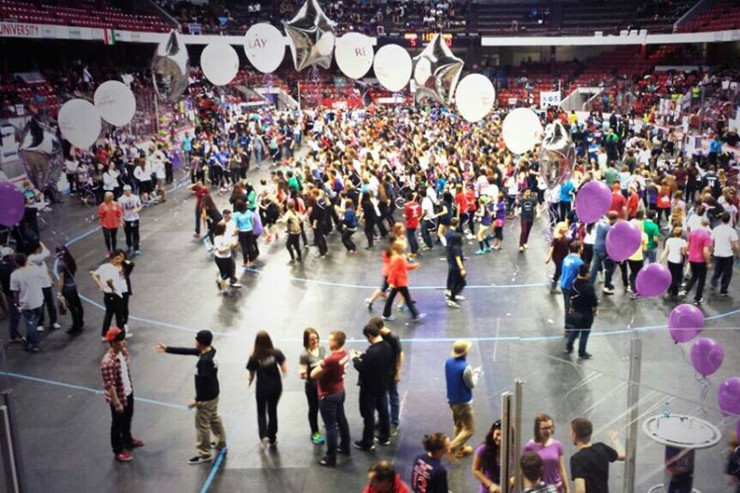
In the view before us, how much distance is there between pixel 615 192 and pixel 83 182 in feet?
47.6

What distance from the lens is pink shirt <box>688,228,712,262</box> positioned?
37.0 feet

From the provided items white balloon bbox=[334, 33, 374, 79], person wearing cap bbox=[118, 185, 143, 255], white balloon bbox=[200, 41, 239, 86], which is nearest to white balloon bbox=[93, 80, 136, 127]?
person wearing cap bbox=[118, 185, 143, 255]

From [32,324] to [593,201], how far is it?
8.54 m

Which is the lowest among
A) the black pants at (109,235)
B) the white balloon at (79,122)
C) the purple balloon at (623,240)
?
the black pants at (109,235)

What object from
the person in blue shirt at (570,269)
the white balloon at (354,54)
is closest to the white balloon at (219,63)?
the white balloon at (354,54)

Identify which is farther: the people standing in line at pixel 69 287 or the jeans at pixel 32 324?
the people standing in line at pixel 69 287

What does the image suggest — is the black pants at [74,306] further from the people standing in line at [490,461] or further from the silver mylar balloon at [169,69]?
the silver mylar balloon at [169,69]

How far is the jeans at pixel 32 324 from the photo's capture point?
10.1 m

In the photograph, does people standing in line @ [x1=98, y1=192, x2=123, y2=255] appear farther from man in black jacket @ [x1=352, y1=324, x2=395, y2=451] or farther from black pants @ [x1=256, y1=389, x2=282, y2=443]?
man in black jacket @ [x1=352, y1=324, x2=395, y2=451]

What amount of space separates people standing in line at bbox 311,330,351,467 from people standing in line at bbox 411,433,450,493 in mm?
1852

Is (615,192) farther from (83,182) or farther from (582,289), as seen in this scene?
(83,182)

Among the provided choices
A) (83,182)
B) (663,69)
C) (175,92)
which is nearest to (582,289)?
(175,92)

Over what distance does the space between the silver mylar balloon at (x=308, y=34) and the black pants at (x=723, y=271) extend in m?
10.2

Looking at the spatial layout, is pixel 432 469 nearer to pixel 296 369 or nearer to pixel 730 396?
pixel 730 396
